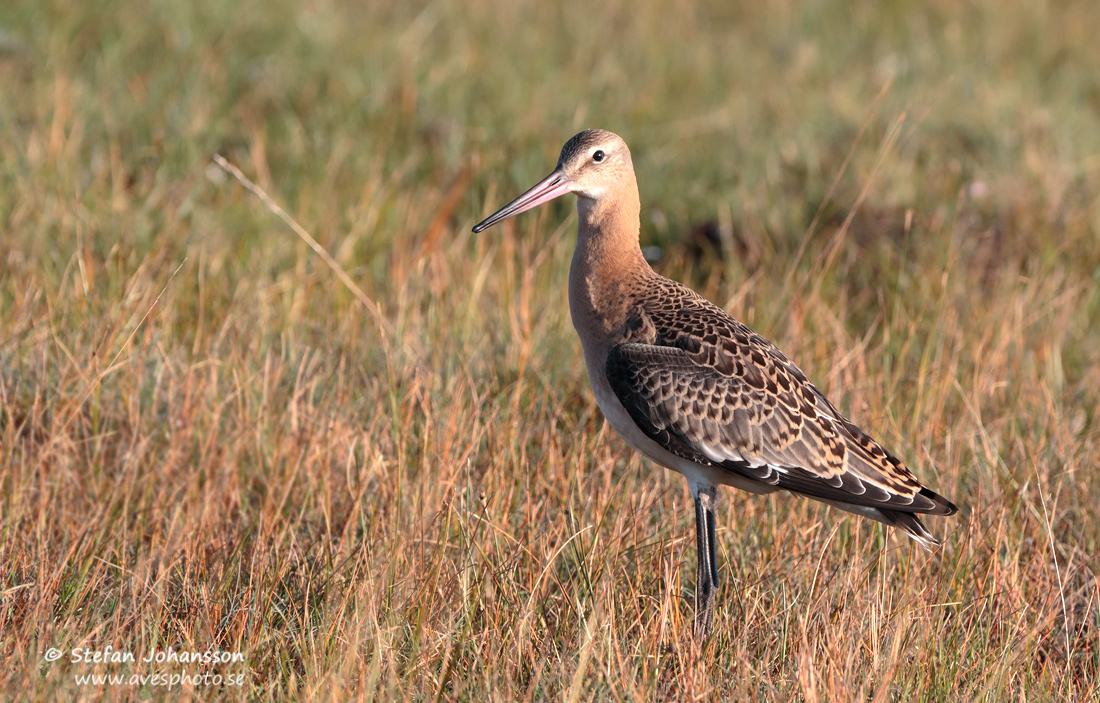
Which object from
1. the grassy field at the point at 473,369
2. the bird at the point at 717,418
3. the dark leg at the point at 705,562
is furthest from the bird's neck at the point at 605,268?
the dark leg at the point at 705,562

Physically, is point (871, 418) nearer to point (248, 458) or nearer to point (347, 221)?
point (248, 458)

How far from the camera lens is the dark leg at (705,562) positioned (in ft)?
11.9

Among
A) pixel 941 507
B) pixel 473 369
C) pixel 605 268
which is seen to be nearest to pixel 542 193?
pixel 605 268

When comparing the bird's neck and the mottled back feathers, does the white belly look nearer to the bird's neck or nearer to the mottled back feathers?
the mottled back feathers

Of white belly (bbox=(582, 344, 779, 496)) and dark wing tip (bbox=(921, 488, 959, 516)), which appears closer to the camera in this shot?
dark wing tip (bbox=(921, 488, 959, 516))

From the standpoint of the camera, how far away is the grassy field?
3332 mm

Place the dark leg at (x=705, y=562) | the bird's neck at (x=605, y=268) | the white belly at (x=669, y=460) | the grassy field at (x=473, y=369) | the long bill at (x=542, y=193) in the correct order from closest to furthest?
1. the grassy field at (x=473, y=369)
2. the dark leg at (x=705, y=562)
3. the white belly at (x=669, y=460)
4. the bird's neck at (x=605, y=268)
5. the long bill at (x=542, y=193)

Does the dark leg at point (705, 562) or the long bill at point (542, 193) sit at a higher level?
the long bill at point (542, 193)

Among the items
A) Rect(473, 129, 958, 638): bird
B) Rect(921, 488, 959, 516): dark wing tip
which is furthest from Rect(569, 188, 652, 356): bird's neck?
Rect(921, 488, 959, 516): dark wing tip

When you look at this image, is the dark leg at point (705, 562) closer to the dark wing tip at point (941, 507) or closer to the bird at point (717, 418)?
the bird at point (717, 418)

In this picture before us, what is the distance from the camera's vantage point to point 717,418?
3820 mm

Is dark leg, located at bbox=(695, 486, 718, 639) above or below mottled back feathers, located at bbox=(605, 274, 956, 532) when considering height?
below

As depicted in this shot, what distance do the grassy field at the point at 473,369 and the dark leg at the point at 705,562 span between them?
5cm

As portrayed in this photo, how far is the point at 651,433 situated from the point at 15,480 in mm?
2026
